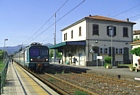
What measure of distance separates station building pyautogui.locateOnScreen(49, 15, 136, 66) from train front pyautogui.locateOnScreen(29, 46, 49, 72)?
1297 cm

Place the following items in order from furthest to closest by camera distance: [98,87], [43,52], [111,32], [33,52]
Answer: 1. [111,32]
2. [43,52]
3. [33,52]
4. [98,87]

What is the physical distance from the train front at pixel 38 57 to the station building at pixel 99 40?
13.0m

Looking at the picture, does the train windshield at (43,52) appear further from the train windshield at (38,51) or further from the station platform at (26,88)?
the station platform at (26,88)

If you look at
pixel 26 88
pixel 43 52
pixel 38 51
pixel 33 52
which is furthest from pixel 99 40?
pixel 26 88

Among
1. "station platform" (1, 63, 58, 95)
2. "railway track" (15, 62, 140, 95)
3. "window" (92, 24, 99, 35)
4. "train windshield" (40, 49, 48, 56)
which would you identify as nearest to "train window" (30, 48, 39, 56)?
"train windshield" (40, 49, 48, 56)

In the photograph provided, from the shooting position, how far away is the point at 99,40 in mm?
40812

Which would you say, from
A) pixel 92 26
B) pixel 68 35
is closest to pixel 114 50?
pixel 92 26

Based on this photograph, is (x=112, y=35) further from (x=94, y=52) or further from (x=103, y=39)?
(x=94, y=52)

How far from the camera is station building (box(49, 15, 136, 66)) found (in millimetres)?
39250

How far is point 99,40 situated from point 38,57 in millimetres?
18878

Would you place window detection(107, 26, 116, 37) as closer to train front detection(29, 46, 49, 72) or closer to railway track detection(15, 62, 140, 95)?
train front detection(29, 46, 49, 72)

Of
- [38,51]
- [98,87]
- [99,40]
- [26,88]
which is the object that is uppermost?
[99,40]

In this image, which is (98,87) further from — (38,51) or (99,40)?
(99,40)

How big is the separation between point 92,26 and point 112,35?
4519 millimetres
